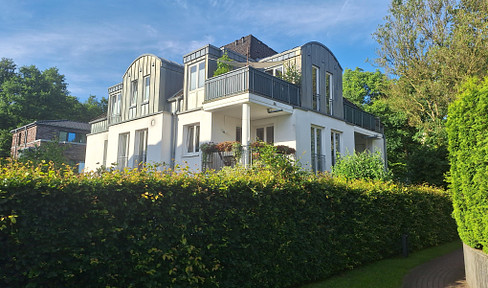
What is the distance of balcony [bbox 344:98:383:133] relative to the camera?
20.7m

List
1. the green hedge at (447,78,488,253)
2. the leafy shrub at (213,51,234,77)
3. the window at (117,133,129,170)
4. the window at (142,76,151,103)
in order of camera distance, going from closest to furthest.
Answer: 1. the green hedge at (447,78,488,253)
2. the leafy shrub at (213,51,234,77)
3. the window at (142,76,151,103)
4. the window at (117,133,129,170)

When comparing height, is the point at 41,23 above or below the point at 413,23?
below

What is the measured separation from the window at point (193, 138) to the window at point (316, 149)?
5.66 m

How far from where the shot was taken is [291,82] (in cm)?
1705

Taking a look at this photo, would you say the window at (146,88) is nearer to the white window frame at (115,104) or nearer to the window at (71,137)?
the white window frame at (115,104)

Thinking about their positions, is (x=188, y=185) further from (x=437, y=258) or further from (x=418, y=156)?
(x=418, y=156)

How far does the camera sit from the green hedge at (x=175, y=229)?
4000 millimetres

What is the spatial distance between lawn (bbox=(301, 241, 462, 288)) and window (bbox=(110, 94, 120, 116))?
19.3 meters

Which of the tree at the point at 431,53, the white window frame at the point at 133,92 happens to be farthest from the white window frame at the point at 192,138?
the tree at the point at 431,53

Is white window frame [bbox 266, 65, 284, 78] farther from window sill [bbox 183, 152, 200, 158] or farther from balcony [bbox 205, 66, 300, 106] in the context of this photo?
window sill [bbox 183, 152, 200, 158]

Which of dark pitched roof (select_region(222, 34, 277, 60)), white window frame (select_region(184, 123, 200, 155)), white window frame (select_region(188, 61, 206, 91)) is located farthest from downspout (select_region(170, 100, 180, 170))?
dark pitched roof (select_region(222, 34, 277, 60))

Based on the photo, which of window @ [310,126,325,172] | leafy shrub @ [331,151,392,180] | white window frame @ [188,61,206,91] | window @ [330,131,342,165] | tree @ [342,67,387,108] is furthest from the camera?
tree @ [342,67,387,108]

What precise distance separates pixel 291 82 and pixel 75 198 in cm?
1397

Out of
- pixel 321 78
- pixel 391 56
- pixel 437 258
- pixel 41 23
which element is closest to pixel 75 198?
pixel 41 23
